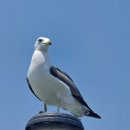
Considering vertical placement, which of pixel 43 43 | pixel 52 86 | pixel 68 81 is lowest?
pixel 52 86

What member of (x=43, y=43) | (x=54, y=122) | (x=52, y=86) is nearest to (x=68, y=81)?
(x=52, y=86)

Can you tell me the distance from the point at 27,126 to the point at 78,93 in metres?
1.96

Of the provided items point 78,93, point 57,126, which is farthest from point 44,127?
point 78,93

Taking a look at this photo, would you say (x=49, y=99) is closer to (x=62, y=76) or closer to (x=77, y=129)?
(x=62, y=76)

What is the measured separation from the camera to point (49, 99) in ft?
18.2

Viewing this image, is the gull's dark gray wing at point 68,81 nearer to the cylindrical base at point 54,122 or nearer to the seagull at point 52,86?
the seagull at point 52,86

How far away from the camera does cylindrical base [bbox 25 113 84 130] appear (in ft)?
12.6

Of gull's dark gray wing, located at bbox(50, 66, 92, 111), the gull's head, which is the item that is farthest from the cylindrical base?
the gull's head

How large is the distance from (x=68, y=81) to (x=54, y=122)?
1.93 metres

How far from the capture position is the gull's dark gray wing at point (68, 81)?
18.7 feet

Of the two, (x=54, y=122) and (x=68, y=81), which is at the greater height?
(x=68, y=81)

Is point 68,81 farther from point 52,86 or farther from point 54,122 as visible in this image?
point 54,122

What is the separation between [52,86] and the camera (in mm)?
5570

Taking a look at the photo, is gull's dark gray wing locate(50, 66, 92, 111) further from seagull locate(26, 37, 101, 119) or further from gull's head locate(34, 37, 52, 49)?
gull's head locate(34, 37, 52, 49)
